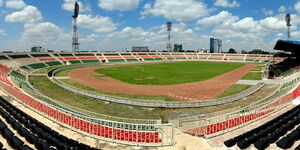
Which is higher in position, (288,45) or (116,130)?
(288,45)

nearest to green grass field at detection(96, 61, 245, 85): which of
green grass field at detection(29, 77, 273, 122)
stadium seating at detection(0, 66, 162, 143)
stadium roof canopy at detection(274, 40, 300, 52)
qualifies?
stadium roof canopy at detection(274, 40, 300, 52)

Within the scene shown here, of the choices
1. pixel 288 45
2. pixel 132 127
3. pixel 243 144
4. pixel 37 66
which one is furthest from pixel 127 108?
pixel 37 66

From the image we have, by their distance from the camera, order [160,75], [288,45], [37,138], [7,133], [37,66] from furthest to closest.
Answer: [37,66]
[160,75]
[288,45]
[7,133]
[37,138]

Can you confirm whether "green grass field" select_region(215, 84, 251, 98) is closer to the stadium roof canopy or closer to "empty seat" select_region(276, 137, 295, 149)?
the stadium roof canopy

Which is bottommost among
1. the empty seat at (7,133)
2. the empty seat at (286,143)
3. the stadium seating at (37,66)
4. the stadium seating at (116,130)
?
the stadium seating at (116,130)

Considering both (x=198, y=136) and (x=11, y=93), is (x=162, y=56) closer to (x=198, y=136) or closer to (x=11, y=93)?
(x=11, y=93)

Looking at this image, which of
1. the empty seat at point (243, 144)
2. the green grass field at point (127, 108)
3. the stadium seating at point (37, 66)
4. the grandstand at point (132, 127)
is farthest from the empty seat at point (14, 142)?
the stadium seating at point (37, 66)

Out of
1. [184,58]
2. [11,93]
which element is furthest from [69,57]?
[11,93]

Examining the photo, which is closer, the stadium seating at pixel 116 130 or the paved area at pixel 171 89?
the stadium seating at pixel 116 130

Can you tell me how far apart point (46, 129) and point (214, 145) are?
30.5ft

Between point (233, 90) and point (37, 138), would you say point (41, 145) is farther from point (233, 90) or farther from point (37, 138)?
point (233, 90)

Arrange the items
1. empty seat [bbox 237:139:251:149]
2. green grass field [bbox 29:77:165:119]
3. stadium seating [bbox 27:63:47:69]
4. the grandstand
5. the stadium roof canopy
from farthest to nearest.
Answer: stadium seating [bbox 27:63:47:69] < the stadium roof canopy < green grass field [bbox 29:77:165:119] < the grandstand < empty seat [bbox 237:139:251:149]

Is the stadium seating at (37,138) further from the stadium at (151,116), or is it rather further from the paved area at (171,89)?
the paved area at (171,89)

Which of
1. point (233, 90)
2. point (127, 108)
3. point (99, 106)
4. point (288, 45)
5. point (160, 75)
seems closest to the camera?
point (127, 108)
